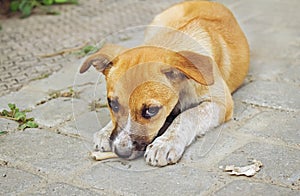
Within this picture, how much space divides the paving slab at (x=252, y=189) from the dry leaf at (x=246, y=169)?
0.32 feet

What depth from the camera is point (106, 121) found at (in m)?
4.10

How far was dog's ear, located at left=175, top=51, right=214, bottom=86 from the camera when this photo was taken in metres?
3.43

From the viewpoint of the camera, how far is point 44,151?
3.73 m

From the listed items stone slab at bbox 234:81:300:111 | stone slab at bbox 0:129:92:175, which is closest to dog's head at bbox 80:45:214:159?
stone slab at bbox 0:129:92:175

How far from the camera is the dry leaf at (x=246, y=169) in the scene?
11.0 ft

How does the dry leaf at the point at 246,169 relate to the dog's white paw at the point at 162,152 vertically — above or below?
below

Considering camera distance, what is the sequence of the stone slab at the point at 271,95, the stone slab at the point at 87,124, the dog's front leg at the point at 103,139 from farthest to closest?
1. the stone slab at the point at 271,95
2. the stone slab at the point at 87,124
3. the dog's front leg at the point at 103,139

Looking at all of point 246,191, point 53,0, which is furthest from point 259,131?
point 53,0

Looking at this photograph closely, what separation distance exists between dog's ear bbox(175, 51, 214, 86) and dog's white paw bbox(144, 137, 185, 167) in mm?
410

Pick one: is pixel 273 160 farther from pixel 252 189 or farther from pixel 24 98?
Answer: pixel 24 98

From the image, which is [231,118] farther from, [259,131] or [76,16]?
[76,16]

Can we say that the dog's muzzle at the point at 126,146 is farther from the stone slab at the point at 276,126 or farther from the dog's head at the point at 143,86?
the stone slab at the point at 276,126

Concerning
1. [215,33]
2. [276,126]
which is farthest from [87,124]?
[276,126]

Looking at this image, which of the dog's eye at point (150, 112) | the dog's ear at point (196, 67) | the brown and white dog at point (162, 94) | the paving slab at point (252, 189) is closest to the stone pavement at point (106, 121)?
the paving slab at point (252, 189)
